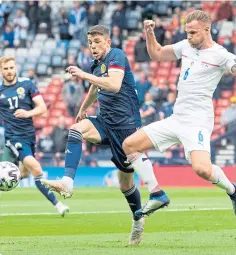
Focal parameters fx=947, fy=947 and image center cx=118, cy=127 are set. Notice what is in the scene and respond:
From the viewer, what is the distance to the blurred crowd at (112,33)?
27062 mm

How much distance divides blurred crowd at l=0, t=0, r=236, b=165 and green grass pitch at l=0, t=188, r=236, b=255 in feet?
23.3

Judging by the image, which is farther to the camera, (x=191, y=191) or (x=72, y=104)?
(x=72, y=104)

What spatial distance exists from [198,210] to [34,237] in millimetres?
4781

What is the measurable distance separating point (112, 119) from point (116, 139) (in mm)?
238

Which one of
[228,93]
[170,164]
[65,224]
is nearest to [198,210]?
[65,224]

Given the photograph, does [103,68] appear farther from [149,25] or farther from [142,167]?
[142,167]

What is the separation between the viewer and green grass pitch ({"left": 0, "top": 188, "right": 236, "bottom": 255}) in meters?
9.96

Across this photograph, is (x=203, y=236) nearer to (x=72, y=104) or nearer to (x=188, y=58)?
(x=188, y=58)

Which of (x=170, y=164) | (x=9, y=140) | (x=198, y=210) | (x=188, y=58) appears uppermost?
(x=188, y=58)

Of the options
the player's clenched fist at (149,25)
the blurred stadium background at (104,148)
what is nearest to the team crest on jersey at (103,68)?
the player's clenched fist at (149,25)

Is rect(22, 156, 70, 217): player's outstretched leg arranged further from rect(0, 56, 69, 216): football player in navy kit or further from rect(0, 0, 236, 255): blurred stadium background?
rect(0, 0, 236, 255): blurred stadium background

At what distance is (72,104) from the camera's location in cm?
2883

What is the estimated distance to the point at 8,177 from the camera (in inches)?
434

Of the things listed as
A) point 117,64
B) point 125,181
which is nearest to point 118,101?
point 117,64
